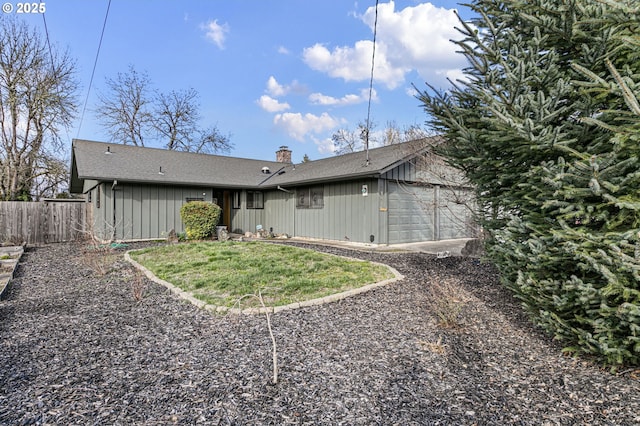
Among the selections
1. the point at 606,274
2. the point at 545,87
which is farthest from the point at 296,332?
the point at 545,87

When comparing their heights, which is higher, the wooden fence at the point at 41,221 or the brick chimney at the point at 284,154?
the brick chimney at the point at 284,154

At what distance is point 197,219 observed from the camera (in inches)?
482

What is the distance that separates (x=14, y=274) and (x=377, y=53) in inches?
344

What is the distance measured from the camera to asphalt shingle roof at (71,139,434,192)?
11320mm

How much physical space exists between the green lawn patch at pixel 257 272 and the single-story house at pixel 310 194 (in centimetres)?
361

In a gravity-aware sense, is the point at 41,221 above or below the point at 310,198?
below

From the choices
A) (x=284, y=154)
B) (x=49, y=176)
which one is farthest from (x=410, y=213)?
(x=49, y=176)

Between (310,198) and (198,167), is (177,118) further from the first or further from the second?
(310,198)

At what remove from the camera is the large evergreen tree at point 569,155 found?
232 cm

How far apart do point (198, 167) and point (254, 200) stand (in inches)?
117

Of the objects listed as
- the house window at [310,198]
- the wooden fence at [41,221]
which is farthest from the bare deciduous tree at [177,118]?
the house window at [310,198]

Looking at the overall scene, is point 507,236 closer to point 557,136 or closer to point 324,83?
point 557,136

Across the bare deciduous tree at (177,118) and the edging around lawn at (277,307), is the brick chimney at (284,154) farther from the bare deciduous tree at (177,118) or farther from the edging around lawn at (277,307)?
the edging around lawn at (277,307)

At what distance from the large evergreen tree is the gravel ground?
51 cm
